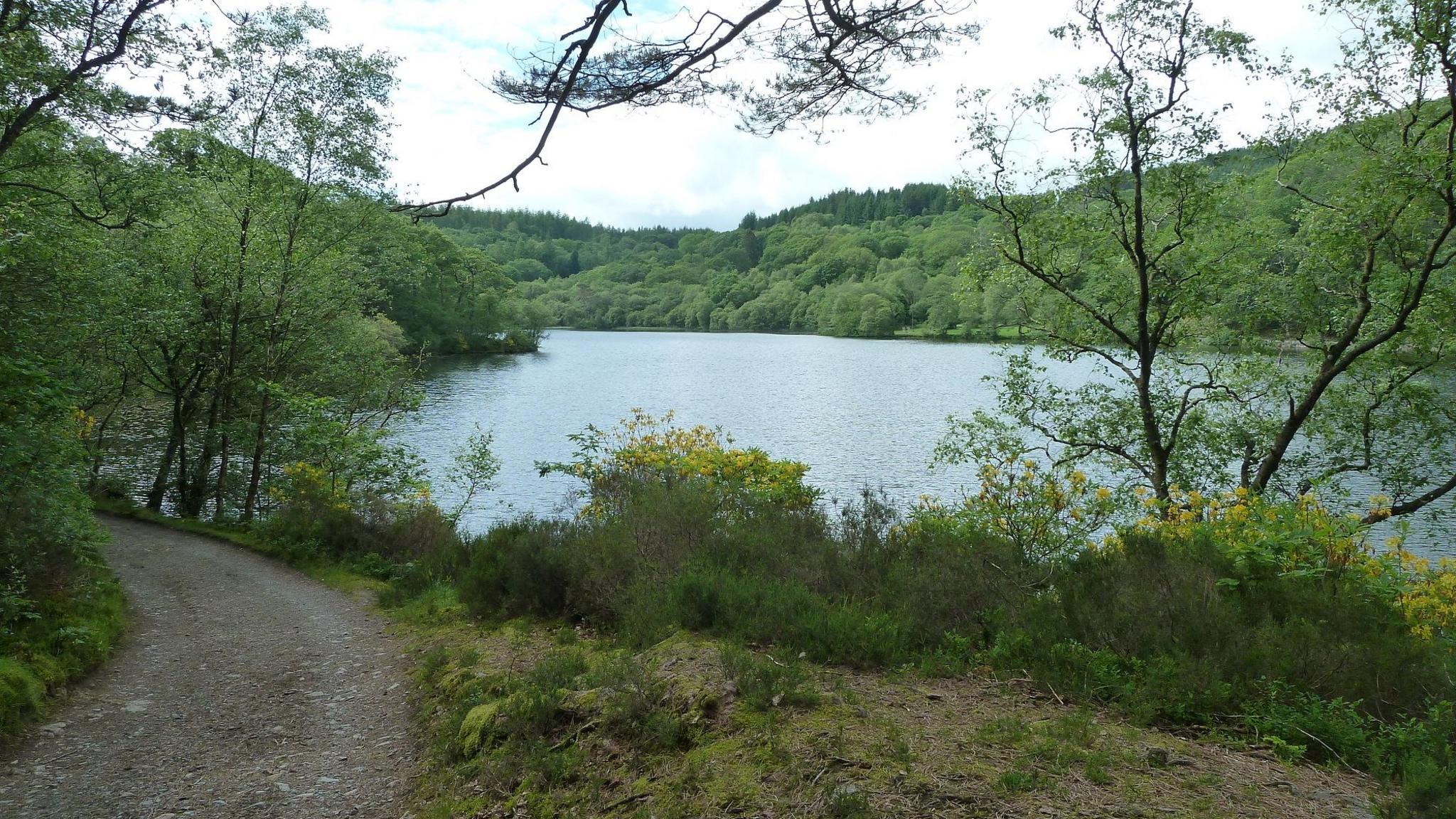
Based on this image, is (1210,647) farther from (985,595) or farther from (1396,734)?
(985,595)

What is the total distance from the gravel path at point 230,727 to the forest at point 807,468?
0.42 meters

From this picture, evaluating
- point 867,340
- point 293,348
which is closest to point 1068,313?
point 293,348

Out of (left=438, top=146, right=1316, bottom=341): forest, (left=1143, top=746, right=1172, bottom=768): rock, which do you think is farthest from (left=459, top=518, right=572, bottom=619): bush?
(left=438, top=146, right=1316, bottom=341): forest

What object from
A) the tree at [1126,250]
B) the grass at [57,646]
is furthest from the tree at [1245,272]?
the grass at [57,646]

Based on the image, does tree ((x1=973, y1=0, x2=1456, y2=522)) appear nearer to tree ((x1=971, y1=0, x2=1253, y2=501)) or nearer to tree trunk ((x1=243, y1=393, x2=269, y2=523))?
tree ((x1=971, y1=0, x2=1253, y2=501))

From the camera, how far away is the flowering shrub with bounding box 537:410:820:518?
8719 millimetres

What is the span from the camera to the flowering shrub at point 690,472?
8.72m

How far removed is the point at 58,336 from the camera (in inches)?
384

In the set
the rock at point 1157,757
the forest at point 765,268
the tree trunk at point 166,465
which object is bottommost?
the tree trunk at point 166,465

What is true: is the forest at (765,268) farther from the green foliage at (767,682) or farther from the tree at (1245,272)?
the green foliage at (767,682)

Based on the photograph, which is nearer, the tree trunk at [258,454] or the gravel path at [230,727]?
the gravel path at [230,727]

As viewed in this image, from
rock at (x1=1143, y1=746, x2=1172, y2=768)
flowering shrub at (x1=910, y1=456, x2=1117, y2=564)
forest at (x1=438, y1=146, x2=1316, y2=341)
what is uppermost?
forest at (x1=438, y1=146, x2=1316, y2=341)

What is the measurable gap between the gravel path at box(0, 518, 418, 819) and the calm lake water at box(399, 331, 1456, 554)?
3147mm

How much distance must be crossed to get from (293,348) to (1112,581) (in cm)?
1746
